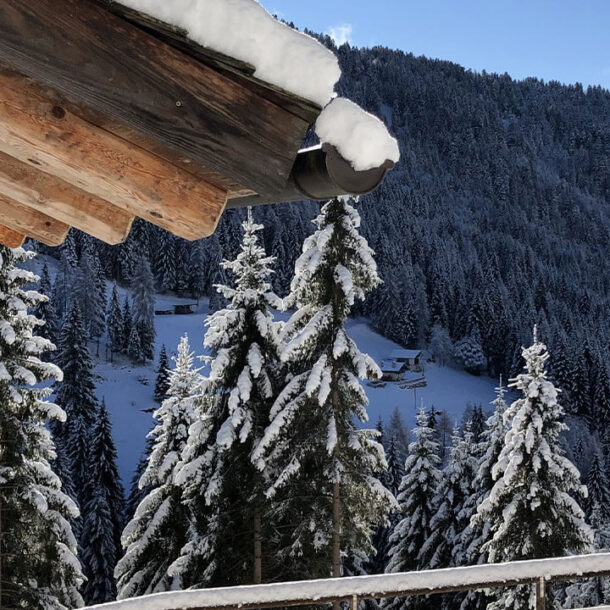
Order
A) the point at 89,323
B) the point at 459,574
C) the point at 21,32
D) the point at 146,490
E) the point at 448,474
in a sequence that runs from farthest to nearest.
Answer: the point at 89,323 < the point at 146,490 < the point at 448,474 < the point at 459,574 < the point at 21,32

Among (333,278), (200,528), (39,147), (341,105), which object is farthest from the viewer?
(200,528)

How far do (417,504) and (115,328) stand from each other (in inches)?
2743

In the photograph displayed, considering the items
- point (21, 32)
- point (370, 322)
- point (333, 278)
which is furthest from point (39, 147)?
point (370, 322)

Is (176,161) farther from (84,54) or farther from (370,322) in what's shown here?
(370,322)

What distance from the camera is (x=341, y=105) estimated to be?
192cm

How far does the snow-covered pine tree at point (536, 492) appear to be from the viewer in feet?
52.3

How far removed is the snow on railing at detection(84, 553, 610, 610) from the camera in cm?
427

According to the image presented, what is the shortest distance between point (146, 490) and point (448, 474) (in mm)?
Result: 22266

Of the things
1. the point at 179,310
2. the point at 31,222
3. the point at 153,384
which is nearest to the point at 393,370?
the point at 179,310

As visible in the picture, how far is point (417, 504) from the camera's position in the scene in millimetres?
25984

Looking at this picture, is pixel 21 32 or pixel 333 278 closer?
pixel 21 32

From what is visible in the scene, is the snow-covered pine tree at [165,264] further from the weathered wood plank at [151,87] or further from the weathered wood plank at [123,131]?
the weathered wood plank at [151,87]

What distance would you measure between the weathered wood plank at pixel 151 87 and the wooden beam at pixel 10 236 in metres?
2.10

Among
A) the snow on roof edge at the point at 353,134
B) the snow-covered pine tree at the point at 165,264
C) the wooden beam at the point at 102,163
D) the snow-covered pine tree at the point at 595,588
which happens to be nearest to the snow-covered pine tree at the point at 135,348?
the snow-covered pine tree at the point at 165,264
